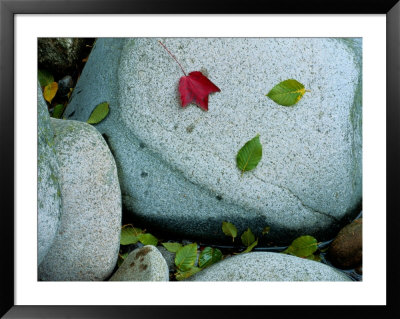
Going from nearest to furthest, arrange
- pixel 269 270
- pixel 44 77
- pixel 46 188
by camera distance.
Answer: pixel 46 188 < pixel 269 270 < pixel 44 77

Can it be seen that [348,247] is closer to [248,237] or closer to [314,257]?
[314,257]

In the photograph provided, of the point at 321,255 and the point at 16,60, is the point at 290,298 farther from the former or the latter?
the point at 16,60

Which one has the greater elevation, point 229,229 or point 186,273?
point 229,229

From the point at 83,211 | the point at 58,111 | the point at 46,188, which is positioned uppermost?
the point at 58,111

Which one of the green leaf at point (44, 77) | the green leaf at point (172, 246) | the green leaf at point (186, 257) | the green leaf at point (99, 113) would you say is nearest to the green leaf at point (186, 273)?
the green leaf at point (186, 257)

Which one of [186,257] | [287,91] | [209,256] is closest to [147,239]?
[186,257]

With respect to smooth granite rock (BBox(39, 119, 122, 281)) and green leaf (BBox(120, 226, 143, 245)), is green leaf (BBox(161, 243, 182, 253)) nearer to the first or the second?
green leaf (BBox(120, 226, 143, 245))

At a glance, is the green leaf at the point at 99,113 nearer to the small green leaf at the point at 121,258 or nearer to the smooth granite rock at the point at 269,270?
the small green leaf at the point at 121,258

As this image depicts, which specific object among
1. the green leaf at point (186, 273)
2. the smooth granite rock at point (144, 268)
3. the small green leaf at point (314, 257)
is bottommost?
the green leaf at point (186, 273)
